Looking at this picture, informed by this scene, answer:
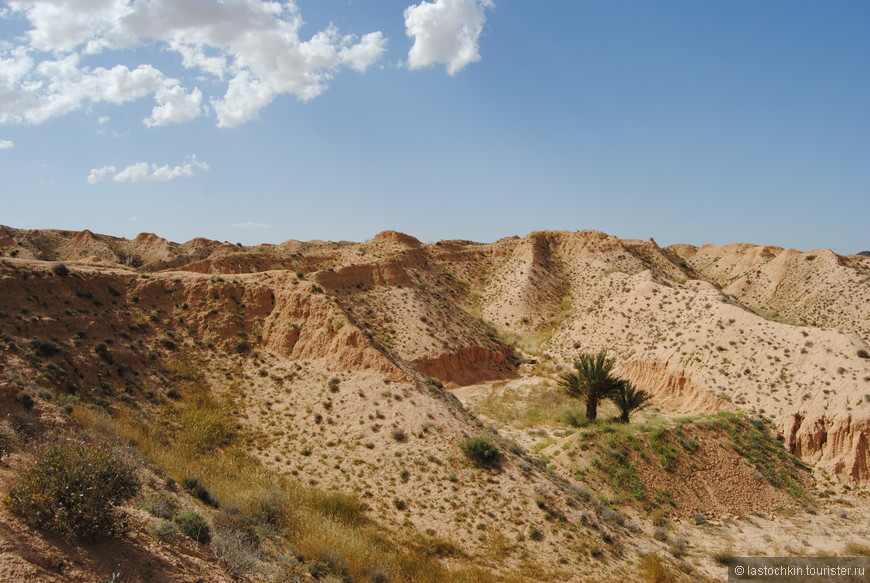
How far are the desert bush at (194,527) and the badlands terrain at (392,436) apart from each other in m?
0.09

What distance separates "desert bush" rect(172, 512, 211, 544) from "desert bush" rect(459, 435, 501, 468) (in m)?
8.98

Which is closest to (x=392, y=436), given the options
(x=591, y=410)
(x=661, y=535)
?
(x=661, y=535)

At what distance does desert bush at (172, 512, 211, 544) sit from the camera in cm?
878

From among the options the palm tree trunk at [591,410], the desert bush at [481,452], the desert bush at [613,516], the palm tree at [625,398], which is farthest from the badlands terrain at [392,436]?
the palm tree at [625,398]

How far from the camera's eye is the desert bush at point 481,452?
53.7 ft

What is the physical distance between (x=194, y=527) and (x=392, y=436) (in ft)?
28.4

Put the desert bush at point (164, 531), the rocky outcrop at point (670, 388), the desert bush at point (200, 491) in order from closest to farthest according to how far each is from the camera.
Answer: the desert bush at point (164, 531) → the desert bush at point (200, 491) → the rocky outcrop at point (670, 388)

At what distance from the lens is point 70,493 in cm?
729

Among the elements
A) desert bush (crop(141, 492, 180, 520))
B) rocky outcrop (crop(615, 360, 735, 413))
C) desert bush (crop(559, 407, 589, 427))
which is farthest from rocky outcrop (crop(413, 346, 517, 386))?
desert bush (crop(141, 492, 180, 520))

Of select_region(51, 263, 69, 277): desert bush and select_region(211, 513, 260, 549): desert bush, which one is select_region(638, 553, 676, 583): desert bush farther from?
select_region(51, 263, 69, 277): desert bush

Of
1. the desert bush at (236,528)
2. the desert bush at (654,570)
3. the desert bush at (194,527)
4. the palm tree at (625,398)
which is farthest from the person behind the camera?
the palm tree at (625,398)

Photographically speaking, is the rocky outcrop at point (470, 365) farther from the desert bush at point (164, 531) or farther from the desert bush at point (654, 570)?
the desert bush at point (164, 531)

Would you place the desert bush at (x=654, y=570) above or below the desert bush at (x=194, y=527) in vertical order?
below

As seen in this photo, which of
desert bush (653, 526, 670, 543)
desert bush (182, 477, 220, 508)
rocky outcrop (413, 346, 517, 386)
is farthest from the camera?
rocky outcrop (413, 346, 517, 386)
